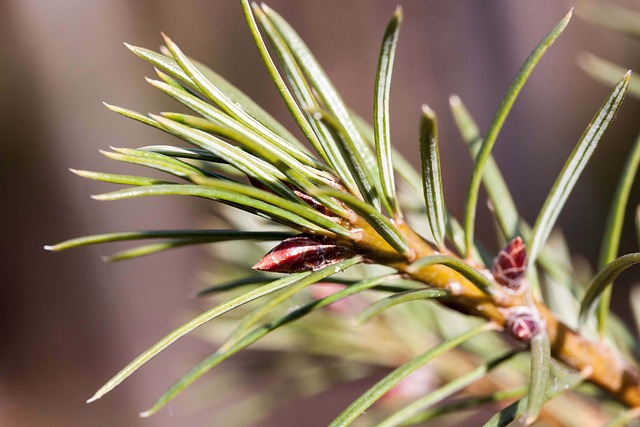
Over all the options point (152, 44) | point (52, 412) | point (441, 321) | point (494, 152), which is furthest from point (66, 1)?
point (441, 321)

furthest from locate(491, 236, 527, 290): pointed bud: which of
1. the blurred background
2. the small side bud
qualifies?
the blurred background

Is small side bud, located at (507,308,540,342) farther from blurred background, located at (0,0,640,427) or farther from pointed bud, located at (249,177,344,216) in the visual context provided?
blurred background, located at (0,0,640,427)

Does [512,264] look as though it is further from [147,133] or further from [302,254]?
[147,133]

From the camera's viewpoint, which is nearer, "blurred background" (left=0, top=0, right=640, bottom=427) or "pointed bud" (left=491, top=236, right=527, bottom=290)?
"pointed bud" (left=491, top=236, right=527, bottom=290)

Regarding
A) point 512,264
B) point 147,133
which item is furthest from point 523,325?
point 147,133

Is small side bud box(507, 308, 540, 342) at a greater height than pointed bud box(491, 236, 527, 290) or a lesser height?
lesser

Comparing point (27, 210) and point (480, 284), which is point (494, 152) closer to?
point (27, 210)
